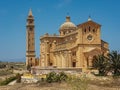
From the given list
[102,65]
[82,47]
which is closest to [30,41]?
[82,47]

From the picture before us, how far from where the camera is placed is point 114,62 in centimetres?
4503

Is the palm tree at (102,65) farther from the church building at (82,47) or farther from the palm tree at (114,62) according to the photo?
the church building at (82,47)

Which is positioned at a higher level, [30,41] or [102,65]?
[30,41]

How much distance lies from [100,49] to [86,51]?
2972 mm

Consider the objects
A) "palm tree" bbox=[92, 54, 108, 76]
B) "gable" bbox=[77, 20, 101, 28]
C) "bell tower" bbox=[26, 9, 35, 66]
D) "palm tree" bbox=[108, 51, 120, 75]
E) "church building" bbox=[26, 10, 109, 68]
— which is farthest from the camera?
"bell tower" bbox=[26, 9, 35, 66]

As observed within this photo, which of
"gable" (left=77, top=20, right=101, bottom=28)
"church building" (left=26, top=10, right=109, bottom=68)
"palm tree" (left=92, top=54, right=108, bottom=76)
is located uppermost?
"gable" (left=77, top=20, right=101, bottom=28)

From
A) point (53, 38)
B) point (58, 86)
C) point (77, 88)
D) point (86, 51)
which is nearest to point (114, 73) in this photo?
point (58, 86)

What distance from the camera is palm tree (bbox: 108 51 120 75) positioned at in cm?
4494

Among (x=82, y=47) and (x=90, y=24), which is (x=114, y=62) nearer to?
(x=82, y=47)

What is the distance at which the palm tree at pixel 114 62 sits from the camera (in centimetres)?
4494

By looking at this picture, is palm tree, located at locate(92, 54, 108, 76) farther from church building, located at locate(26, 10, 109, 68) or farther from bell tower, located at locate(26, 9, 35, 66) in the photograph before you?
bell tower, located at locate(26, 9, 35, 66)

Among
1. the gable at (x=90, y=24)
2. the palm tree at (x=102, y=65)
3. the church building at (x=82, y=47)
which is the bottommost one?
the palm tree at (x=102, y=65)

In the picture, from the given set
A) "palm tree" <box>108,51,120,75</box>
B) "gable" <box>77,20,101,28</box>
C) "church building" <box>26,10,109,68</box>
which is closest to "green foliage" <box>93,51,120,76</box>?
"palm tree" <box>108,51,120,75</box>

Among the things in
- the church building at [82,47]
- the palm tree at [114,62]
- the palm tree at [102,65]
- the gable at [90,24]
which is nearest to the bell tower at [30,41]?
the church building at [82,47]
